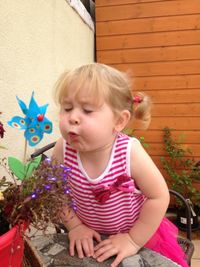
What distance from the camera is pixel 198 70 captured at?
8.08 ft

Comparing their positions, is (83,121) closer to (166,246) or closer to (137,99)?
(137,99)

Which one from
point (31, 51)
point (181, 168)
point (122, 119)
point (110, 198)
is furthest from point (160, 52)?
point (110, 198)

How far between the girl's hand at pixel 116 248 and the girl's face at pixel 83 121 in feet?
0.89

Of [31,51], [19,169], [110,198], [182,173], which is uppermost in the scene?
[31,51]

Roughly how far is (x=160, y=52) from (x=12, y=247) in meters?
2.25

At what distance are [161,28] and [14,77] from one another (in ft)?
5.44

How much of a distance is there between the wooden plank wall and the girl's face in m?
1.80

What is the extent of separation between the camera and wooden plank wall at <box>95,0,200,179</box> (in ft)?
7.95

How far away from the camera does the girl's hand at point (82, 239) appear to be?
80 centimetres

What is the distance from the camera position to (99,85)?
30.9 inches

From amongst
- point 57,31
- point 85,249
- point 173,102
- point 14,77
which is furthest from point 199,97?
point 85,249

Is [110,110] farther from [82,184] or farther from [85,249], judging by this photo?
[85,249]

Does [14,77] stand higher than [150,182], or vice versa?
[14,77]

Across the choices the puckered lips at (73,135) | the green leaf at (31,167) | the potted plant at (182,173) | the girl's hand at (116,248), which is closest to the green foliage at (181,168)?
the potted plant at (182,173)
